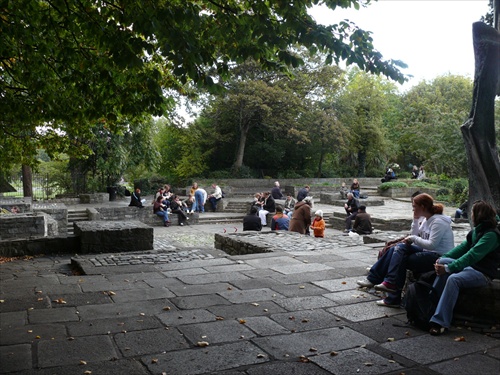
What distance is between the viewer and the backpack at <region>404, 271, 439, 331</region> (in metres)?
5.05

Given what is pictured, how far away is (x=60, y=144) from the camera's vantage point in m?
12.6

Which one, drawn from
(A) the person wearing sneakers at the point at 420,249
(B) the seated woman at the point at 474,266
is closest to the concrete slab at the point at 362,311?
(A) the person wearing sneakers at the point at 420,249

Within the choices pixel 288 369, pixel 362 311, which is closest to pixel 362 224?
pixel 362 311

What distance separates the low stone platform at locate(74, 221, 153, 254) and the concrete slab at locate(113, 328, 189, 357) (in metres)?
5.86

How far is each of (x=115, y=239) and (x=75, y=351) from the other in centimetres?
636

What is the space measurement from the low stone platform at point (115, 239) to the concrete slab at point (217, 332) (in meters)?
5.76

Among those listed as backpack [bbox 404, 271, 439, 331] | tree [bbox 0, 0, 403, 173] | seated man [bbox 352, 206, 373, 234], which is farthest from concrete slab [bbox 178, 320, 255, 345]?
seated man [bbox 352, 206, 373, 234]

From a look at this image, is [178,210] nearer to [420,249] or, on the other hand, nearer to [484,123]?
[420,249]

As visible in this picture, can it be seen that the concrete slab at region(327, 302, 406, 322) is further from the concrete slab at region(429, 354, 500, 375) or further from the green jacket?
the concrete slab at region(429, 354, 500, 375)

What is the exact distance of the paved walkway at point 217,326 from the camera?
4117 millimetres

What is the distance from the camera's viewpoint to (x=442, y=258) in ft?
17.5

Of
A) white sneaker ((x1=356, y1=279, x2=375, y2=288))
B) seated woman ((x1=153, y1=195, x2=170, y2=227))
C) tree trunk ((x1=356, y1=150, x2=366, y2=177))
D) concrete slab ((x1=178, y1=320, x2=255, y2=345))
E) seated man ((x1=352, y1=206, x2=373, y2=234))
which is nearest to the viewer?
concrete slab ((x1=178, y1=320, x2=255, y2=345))

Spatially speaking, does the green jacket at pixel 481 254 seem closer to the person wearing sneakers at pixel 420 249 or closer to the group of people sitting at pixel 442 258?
the group of people sitting at pixel 442 258

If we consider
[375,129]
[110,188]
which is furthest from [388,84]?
[110,188]
